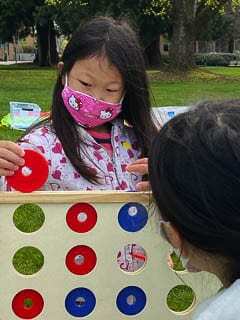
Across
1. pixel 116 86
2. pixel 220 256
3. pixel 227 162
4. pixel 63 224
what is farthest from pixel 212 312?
pixel 116 86

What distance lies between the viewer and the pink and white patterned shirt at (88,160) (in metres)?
2.05

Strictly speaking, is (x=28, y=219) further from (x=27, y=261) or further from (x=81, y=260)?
(x=81, y=260)

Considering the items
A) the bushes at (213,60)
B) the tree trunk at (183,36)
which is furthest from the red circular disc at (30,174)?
the bushes at (213,60)

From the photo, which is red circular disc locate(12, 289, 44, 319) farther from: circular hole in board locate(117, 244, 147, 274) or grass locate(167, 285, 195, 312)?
grass locate(167, 285, 195, 312)

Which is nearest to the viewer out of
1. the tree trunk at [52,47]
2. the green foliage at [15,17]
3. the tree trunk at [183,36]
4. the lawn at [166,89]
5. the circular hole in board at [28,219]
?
the circular hole in board at [28,219]

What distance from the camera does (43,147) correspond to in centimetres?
207

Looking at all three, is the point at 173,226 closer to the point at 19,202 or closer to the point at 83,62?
the point at 19,202

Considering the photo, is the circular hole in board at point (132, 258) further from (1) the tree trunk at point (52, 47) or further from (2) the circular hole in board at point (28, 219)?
(1) the tree trunk at point (52, 47)

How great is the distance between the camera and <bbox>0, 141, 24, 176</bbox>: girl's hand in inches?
69.6

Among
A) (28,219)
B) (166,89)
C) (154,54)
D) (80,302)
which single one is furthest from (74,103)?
(154,54)

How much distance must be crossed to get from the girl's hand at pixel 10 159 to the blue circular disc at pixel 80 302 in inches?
15.5

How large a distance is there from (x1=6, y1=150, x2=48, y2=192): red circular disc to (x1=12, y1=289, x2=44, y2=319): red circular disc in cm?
30

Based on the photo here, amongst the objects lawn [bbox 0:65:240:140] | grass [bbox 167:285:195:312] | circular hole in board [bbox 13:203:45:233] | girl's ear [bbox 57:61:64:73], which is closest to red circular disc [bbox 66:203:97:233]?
girl's ear [bbox 57:61:64:73]

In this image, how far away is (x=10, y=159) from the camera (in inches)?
69.6
